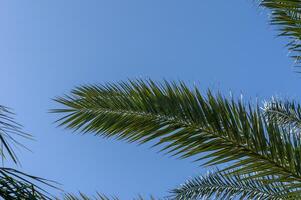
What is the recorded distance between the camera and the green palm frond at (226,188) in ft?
16.7

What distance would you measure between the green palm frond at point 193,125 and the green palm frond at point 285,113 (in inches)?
124

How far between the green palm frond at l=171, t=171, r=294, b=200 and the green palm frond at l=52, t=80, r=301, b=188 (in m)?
0.95

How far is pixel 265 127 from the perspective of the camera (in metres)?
3.64

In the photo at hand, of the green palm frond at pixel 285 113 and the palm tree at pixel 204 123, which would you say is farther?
the green palm frond at pixel 285 113

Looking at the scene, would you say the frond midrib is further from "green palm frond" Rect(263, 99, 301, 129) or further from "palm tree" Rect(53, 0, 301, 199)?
"green palm frond" Rect(263, 99, 301, 129)

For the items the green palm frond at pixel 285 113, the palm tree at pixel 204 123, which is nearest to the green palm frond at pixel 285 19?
the palm tree at pixel 204 123

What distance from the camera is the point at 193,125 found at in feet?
12.7

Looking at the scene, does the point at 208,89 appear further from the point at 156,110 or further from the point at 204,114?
the point at 156,110

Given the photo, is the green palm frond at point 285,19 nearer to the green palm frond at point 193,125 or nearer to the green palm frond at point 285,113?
the green palm frond at point 193,125

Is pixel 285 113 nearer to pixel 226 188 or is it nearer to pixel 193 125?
pixel 226 188

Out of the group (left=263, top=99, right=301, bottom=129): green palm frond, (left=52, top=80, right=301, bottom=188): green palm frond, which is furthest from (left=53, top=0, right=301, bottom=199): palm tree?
(left=263, top=99, right=301, bottom=129): green palm frond

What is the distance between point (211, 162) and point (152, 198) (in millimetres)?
1714

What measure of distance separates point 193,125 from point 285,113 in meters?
4.02

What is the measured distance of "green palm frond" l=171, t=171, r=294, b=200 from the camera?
5.10 meters
